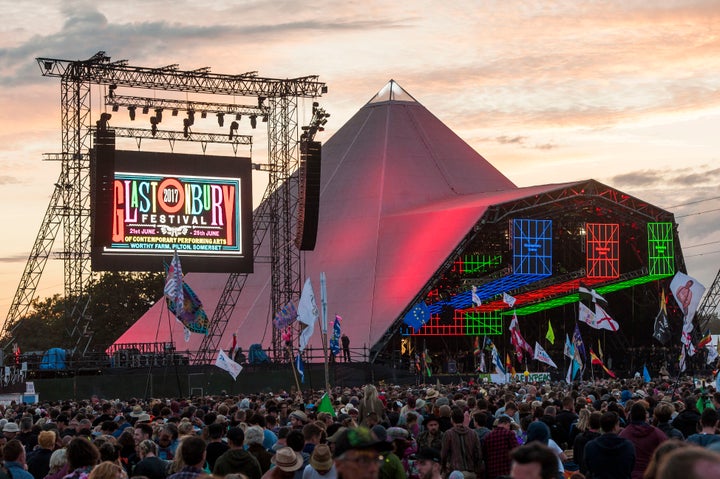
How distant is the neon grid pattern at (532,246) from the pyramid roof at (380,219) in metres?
1.41

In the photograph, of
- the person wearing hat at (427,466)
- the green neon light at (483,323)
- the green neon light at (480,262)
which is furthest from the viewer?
the green neon light at (483,323)

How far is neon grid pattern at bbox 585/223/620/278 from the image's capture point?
5559cm

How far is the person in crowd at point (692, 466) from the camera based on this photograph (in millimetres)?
3916

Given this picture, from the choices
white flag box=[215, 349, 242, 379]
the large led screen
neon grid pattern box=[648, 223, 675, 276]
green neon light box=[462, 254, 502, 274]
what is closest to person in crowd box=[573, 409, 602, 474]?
white flag box=[215, 349, 242, 379]

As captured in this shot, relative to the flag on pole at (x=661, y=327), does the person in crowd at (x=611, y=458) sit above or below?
below

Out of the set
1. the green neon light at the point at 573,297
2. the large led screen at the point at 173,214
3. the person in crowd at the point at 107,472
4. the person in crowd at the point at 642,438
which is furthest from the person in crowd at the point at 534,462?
the green neon light at the point at 573,297

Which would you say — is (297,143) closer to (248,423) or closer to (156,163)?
(156,163)

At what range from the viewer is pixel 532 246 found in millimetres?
53969

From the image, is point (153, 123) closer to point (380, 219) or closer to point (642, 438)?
point (380, 219)

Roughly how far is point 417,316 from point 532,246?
227 inches

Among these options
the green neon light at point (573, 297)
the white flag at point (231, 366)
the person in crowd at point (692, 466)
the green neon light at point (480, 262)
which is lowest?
the person in crowd at point (692, 466)

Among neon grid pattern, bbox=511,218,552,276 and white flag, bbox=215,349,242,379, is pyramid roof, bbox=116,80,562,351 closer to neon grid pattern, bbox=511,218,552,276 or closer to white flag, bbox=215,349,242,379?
neon grid pattern, bbox=511,218,552,276

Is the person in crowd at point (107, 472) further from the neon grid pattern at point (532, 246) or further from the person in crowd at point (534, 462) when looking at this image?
the neon grid pattern at point (532, 246)

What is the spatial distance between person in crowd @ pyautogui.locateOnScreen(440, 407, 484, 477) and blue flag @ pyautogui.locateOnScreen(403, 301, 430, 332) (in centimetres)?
3977
